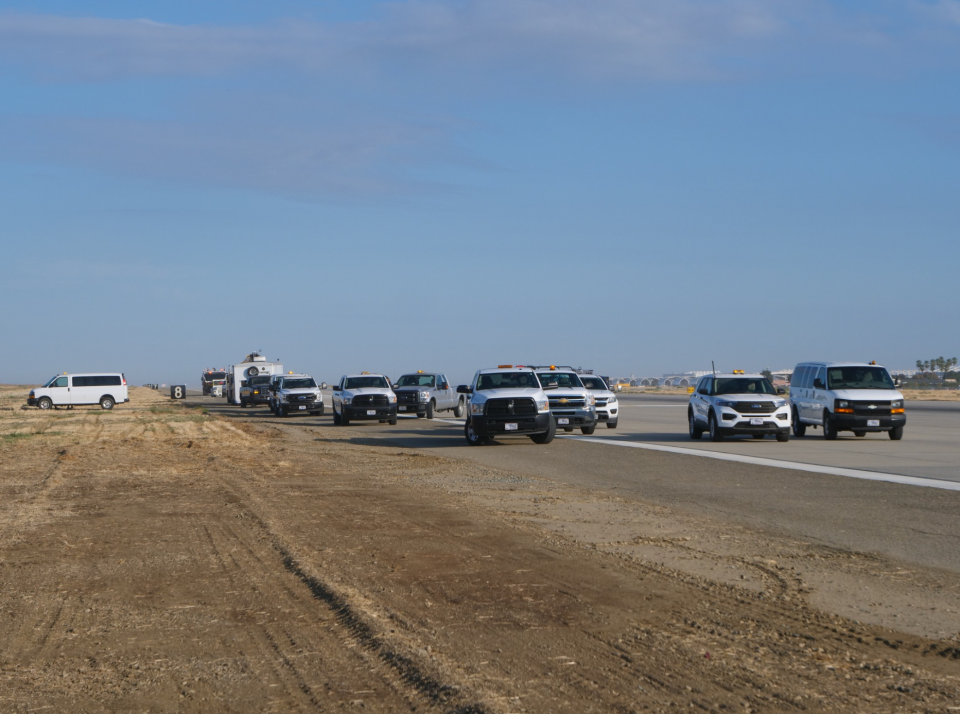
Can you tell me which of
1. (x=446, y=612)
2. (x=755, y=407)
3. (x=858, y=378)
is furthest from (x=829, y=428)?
(x=446, y=612)

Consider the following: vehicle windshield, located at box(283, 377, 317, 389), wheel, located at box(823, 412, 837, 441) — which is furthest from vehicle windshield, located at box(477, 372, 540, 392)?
vehicle windshield, located at box(283, 377, 317, 389)

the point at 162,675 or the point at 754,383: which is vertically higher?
the point at 754,383

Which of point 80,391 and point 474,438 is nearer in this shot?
point 474,438

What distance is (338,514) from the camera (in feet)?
41.7

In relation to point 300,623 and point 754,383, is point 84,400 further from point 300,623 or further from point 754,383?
point 300,623

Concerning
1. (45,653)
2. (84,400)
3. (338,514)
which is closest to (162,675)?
(45,653)

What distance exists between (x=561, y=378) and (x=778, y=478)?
12.7 metres

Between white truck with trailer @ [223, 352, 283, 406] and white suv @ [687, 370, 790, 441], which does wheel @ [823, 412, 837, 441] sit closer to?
white suv @ [687, 370, 790, 441]

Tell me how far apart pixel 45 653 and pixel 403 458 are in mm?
15222

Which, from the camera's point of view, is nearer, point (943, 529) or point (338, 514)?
point (943, 529)

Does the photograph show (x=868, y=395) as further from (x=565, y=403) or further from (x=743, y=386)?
(x=565, y=403)

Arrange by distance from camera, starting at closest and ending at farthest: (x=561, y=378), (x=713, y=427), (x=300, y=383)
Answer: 1. (x=713, y=427)
2. (x=561, y=378)
3. (x=300, y=383)

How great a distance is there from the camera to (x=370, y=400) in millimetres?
35219

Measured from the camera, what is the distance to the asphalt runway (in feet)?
37.7
